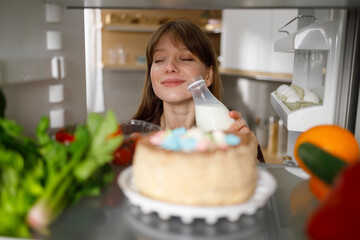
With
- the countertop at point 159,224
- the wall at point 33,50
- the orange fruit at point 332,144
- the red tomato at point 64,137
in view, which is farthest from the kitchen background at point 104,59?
the orange fruit at point 332,144

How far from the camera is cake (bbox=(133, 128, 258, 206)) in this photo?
390 mm

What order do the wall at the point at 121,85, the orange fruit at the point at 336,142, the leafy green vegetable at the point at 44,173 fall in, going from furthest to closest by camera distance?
the wall at the point at 121,85 < the orange fruit at the point at 336,142 < the leafy green vegetable at the point at 44,173

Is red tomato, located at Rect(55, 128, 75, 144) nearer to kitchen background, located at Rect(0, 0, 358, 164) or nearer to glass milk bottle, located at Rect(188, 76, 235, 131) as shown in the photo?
kitchen background, located at Rect(0, 0, 358, 164)

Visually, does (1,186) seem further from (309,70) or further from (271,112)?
(271,112)

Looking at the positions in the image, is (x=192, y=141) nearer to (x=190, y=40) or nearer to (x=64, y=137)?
(x=64, y=137)

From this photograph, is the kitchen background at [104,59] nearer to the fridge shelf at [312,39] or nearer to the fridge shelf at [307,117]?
the fridge shelf at [312,39]

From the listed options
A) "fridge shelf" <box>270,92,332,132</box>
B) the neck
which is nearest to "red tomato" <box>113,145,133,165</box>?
"fridge shelf" <box>270,92,332,132</box>

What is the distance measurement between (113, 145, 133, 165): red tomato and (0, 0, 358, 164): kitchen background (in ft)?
0.65

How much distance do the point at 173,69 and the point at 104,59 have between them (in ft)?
7.28

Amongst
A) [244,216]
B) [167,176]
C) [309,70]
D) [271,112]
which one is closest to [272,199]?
[244,216]

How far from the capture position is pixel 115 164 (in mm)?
627

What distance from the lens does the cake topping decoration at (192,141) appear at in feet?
1.38

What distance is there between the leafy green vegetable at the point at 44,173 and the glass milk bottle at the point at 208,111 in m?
0.35

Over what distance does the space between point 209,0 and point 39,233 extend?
557 mm
